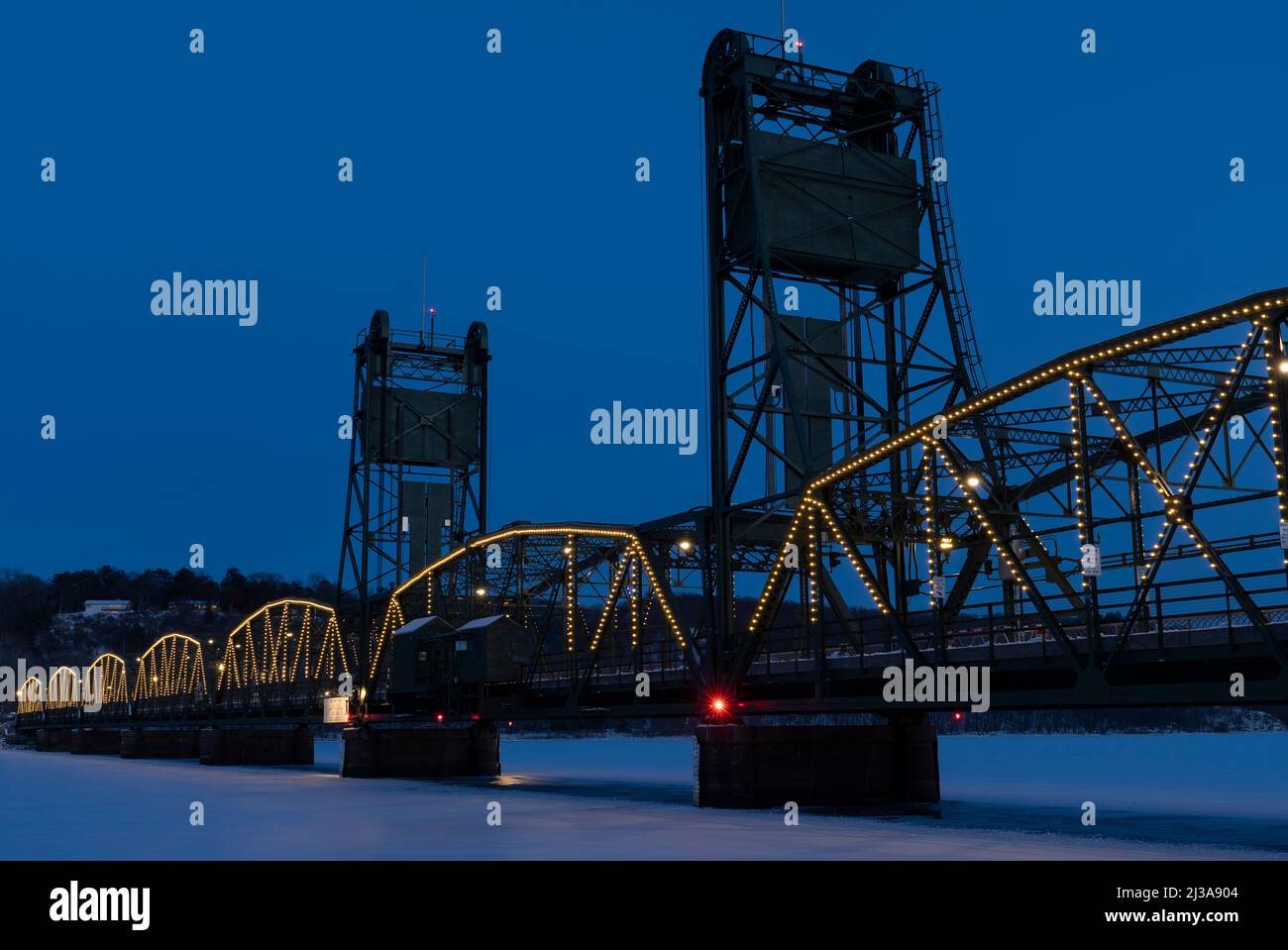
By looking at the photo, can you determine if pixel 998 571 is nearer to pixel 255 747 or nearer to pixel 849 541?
pixel 849 541

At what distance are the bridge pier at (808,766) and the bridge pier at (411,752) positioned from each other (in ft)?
96.4

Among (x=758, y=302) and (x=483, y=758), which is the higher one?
(x=758, y=302)

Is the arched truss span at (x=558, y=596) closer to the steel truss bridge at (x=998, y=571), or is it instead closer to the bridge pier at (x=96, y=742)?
Result: the steel truss bridge at (x=998, y=571)

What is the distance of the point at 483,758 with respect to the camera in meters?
69.2

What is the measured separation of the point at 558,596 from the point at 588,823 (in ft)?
75.6

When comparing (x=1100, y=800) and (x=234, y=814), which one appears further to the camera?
(x=1100, y=800)

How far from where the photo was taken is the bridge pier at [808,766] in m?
40.2

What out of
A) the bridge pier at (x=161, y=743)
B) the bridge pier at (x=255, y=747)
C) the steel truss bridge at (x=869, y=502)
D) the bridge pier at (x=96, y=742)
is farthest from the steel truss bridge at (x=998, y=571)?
the bridge pier at (x=96, y=742)

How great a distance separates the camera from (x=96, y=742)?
14062 centimetres

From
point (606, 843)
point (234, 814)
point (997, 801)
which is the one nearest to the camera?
point (606, 843)

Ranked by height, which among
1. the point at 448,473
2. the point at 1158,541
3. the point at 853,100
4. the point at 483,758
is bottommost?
the point at 483,758
